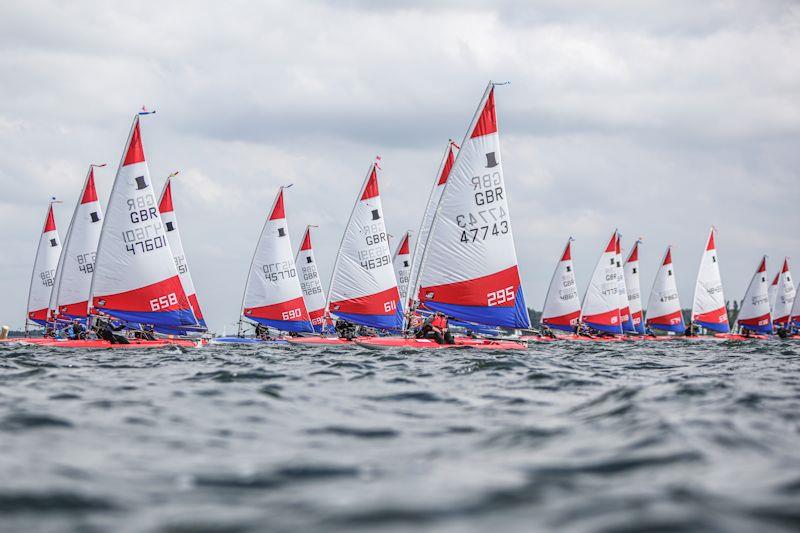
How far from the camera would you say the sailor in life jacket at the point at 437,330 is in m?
33.0

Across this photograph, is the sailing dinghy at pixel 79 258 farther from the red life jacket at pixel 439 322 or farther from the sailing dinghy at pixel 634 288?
the sailing dinghy at pixel 634 288

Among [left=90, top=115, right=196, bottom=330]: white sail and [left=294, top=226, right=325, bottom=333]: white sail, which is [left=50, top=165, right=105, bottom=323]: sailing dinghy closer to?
[left=90, top=115, right=196, bottom=330]: white sail

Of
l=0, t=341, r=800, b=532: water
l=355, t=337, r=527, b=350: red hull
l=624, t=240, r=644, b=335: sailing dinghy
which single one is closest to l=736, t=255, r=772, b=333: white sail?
l=624, t=240, r=644, b=335: sailing dinghy

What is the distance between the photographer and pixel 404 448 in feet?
28.6

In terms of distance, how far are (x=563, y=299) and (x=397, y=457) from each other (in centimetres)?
6582

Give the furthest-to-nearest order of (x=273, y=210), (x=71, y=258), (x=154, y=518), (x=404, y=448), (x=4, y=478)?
1. (x=273, y=210)
2. (x=71, y=258)
3. (x=404, y=448)
4. (x=4, y=478)
5. (x=154, y=518)

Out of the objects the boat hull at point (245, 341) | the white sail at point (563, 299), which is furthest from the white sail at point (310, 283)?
the white sail at point (563, 299)

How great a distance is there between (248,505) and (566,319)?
2660 inches

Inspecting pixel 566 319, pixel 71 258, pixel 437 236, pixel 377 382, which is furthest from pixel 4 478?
pixel 566 319

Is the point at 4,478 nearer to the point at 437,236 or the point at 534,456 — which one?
the point at 534,456

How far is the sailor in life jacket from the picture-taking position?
108 ft

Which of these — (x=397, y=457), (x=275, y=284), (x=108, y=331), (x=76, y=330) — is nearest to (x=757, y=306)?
(x=275, y=284)

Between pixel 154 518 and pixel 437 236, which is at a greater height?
pixel 437 236

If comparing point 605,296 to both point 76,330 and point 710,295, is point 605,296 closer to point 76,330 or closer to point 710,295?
point 710,295
